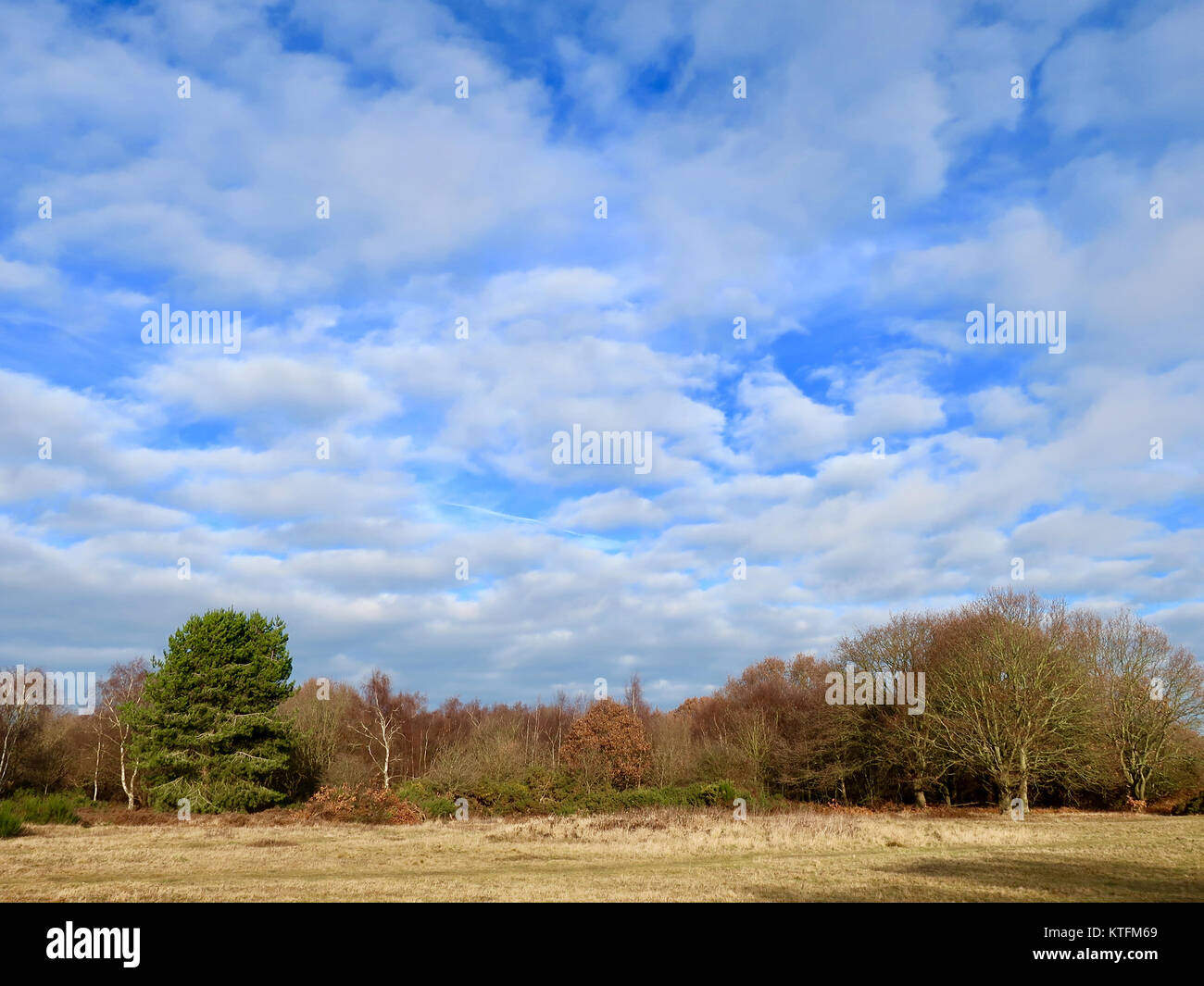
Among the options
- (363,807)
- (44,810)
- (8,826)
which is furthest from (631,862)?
(44,810)

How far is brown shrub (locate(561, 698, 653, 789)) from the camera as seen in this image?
176ft

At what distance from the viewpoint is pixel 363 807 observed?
43312mm

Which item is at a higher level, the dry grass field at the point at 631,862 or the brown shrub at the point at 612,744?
the dry grass field at the point at 631,862

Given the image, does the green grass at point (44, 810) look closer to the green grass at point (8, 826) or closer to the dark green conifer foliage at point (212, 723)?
the dark green conifer foliage at point (212, 723)

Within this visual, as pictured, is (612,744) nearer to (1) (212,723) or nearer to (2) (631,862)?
(1) (212,723)

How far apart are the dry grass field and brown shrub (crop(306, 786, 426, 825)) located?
584 centimetres

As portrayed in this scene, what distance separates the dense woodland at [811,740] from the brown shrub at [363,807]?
1.96 meters

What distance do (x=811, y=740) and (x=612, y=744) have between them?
45.3 feet

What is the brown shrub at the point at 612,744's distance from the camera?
5369 cm

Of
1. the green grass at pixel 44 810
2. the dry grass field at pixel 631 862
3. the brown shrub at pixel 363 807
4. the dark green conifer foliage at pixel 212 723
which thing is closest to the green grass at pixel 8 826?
the dry grass field at pixel 631 862

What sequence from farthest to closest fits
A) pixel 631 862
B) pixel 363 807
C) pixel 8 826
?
pixel 363 807 → pixel 8 826 → pixel 631 862
